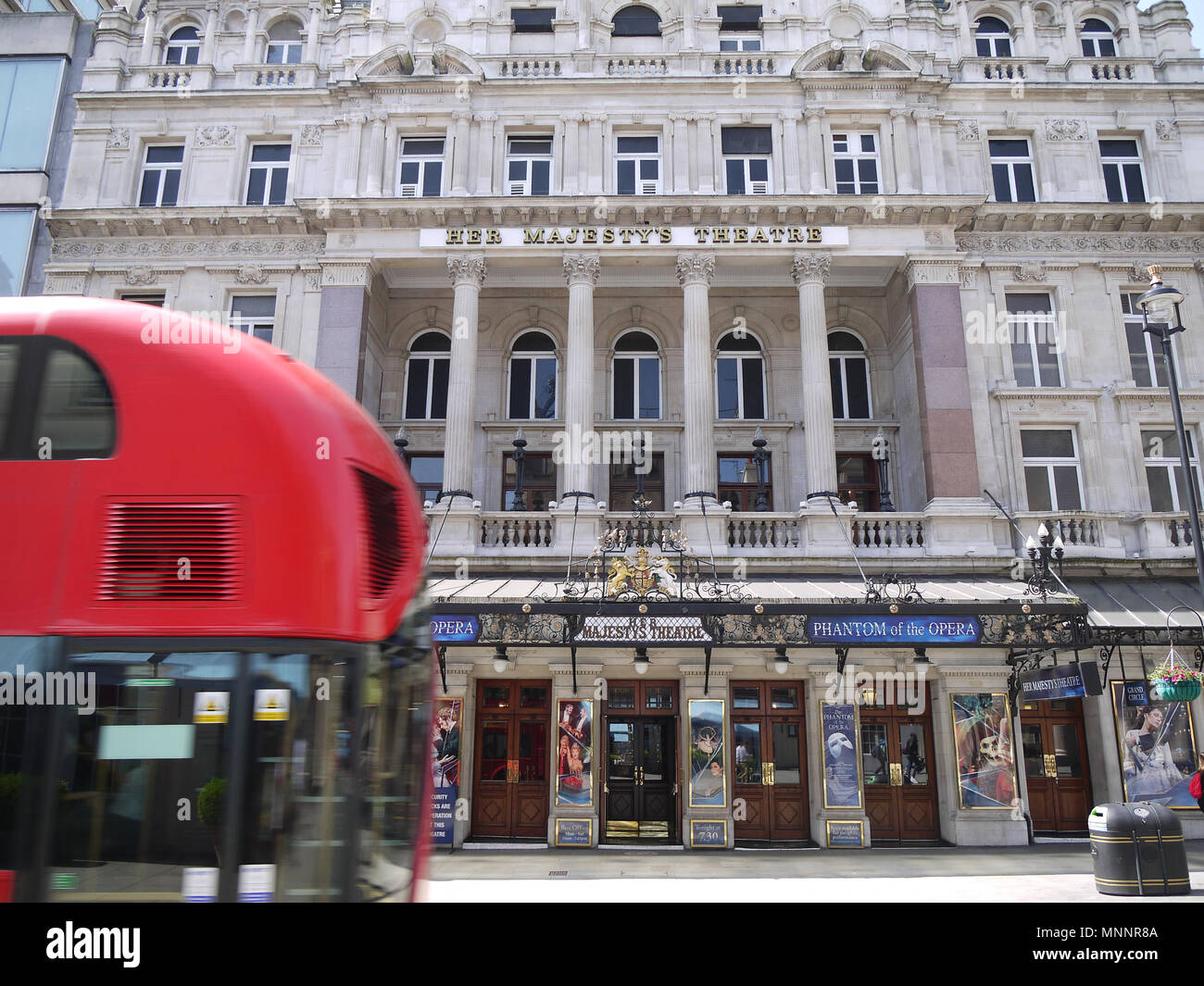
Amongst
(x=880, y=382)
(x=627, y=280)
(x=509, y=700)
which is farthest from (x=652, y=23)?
(x=509, y=700)

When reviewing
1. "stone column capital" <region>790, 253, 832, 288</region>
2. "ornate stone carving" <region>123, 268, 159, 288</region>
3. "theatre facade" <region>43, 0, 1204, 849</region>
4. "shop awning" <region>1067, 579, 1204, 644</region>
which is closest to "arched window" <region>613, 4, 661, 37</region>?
"theatre facade" <region>43, 0, 1204, 849</region>

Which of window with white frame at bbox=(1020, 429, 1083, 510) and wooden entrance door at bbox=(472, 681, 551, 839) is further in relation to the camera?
window with white frame at bbox=(1020, 429, 1083, 510)

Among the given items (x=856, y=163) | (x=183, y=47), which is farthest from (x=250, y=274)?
(x=856, y=163)

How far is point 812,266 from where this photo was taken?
21000mm

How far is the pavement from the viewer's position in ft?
41.6

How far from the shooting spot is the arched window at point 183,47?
79.4 ft

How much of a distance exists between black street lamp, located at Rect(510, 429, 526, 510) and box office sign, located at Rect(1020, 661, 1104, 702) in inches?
457

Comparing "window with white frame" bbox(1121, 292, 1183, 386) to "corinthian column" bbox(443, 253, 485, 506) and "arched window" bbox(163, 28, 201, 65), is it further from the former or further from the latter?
"arched window" bbox(163, 28, 201, 65)

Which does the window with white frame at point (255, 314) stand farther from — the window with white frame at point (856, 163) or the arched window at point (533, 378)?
the window with white frame at point (856, 163)

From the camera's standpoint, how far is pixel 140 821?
192 inches

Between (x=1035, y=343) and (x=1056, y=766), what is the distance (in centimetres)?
1043

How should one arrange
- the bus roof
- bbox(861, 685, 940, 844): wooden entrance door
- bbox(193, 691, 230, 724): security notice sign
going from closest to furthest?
1. bbox(193, 691, 230, 724): security notice sign
2. the bus roof
3. bbox(861, 685, 940, 844): wooden entrance door

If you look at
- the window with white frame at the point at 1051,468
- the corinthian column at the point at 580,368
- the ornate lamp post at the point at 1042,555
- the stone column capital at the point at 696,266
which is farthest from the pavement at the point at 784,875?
the stone column capital at the point at 696,266
